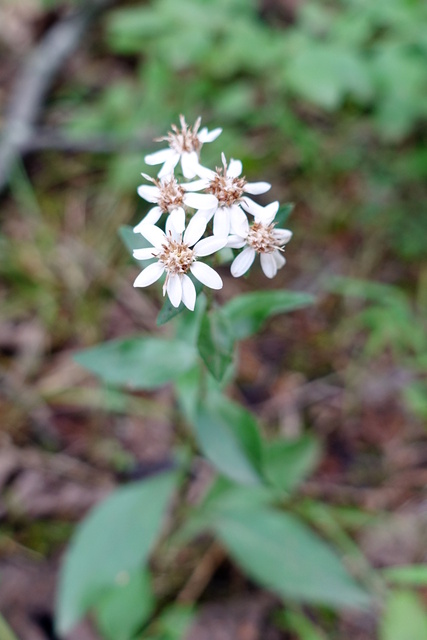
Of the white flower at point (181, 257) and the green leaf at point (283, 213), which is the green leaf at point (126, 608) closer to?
the white flower at point (181, 257)

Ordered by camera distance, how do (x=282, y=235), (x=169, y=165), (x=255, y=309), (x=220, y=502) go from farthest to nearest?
1. (x=220, y=502)
2. (x=255, y=309)
3. (x=169, y=165)
4. (x=282, y=235)

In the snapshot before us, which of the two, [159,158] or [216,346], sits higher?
[159,158]

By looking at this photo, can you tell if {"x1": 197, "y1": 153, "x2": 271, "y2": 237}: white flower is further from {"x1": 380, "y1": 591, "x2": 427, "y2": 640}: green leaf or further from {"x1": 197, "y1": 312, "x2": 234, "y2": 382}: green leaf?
{"x1": 380, "y1": 591, "x2": 427, "y2": 640}: green leaf

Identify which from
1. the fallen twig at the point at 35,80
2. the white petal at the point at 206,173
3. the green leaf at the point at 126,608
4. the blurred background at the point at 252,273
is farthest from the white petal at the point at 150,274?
the fallen twig at the point at 35,80

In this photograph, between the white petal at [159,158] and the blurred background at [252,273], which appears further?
the blurred background at [252,273]

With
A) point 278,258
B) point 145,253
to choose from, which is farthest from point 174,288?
point 278,258

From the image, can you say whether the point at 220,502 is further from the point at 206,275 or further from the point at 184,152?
the point at 184,152

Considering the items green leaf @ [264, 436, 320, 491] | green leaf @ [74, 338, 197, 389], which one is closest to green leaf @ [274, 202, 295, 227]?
green leaf @ [74, 338, 197, 389]

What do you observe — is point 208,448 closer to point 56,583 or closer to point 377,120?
point 56,583
